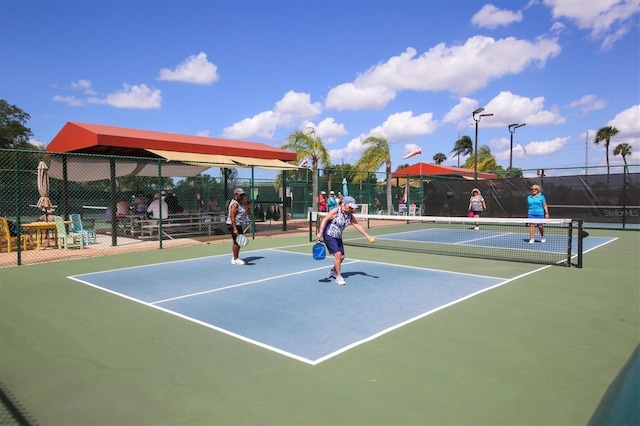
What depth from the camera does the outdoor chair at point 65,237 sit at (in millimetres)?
12625

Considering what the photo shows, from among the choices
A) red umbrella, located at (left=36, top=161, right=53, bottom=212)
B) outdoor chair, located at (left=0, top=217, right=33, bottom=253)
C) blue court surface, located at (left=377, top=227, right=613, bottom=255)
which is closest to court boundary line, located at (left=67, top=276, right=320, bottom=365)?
outdoor chair, located at (left=0, top=217, right=33, bottom=253)

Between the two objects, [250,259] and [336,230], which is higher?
[336,230]

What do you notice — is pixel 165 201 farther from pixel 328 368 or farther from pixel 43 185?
pixel 328 368

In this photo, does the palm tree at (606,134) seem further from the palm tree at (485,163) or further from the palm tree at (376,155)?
the palm tree at (376,155)

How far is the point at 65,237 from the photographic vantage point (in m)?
12.7

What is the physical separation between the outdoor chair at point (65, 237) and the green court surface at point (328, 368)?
6.32 meters

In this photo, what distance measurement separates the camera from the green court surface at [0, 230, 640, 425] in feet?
10.8

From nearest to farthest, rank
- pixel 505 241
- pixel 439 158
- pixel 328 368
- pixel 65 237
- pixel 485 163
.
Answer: pixel 328 368
pixel 65 237
pixel 505 241
pixel 485 163
pixel 439 158

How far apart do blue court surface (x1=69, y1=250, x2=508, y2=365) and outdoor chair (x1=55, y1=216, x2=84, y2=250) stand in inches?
170

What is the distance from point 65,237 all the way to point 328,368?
1149 centimetres

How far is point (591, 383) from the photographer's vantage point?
3725mm

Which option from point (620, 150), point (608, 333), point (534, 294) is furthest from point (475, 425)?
point (620, 150)

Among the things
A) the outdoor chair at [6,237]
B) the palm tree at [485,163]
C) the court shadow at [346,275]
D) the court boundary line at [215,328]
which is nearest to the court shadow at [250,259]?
the court shadow at [346,275]

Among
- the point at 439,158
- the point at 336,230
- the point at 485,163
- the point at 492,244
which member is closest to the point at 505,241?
the point at 492,244
